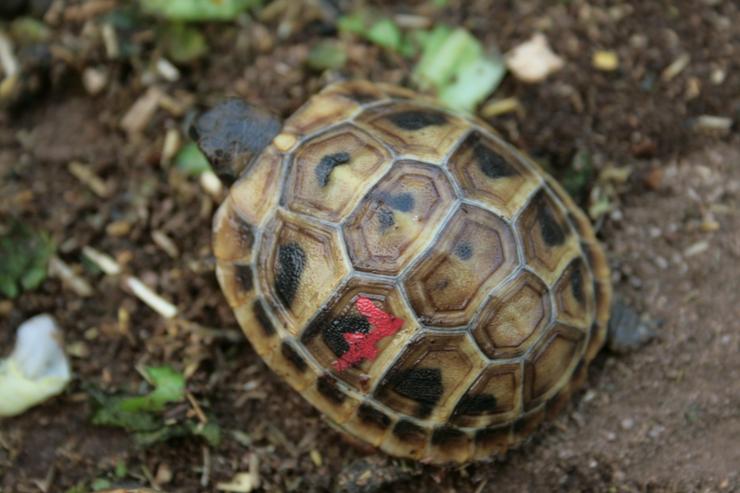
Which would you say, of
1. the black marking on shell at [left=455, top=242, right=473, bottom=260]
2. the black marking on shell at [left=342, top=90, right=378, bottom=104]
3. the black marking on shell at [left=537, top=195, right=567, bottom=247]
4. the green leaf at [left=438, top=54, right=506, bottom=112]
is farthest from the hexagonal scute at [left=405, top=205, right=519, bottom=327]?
the green leaf at [left=438, top=54, right=506, bottom=112]

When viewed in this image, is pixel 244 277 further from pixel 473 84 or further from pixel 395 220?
pixel 473 84

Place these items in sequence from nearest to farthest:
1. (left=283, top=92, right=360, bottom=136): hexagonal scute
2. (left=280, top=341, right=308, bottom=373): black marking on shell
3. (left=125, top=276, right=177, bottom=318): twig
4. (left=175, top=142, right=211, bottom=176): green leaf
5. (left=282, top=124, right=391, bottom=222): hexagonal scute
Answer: (left=282, top=124, right=391, bottom=222): hexagonal scute
(left=280, top=341, right=308, bottom=373): black marking on shell
(left=283, top=92, right=360, bottom=136): hexagonal scute
(left=125, top=276, right=177, bottom=318): twig
(left=175, top=142, right=211, bottom=176): green leaf

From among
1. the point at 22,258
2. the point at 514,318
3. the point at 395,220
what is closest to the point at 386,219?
the point at 395,220

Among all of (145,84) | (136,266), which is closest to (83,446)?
(136,266)

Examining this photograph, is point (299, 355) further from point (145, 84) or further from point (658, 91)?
point (658, 91)

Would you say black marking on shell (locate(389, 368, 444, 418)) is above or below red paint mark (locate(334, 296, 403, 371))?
below

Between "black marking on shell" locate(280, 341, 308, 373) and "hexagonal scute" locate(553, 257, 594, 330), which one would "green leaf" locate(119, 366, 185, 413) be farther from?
"hexagonal scute" locate(553, 257, 594, 330)
